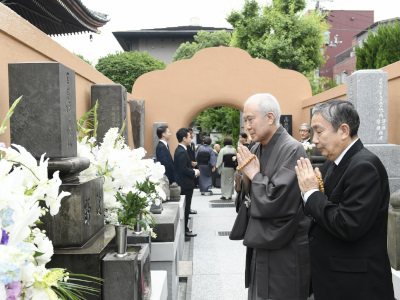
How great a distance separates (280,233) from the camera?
7.53ft

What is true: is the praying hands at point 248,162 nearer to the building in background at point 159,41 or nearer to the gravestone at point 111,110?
the gravestone at point 111,110

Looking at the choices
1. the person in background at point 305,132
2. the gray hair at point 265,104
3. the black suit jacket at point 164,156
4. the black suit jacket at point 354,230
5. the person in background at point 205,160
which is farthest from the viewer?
the person in background at point 205,160

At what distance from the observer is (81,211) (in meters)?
1.91

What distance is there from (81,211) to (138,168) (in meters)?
0.58

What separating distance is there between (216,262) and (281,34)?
12190mm

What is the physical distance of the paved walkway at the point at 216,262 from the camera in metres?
4.58

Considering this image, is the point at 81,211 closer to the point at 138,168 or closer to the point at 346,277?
the point at 138,168

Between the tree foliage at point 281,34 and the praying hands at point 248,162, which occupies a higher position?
the tree foliage at point 281,34

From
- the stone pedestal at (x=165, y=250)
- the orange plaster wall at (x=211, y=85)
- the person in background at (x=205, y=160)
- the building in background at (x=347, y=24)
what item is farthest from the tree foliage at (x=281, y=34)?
the building in background at (x=347, y=24)

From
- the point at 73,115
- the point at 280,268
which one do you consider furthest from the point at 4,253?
the point at 280,268

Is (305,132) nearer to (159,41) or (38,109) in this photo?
(38,109)

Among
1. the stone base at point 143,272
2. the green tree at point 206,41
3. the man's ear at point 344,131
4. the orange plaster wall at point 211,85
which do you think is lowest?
the stone base at point 143,272

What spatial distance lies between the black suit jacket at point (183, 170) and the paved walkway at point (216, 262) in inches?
36.1

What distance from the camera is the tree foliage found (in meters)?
16.0
